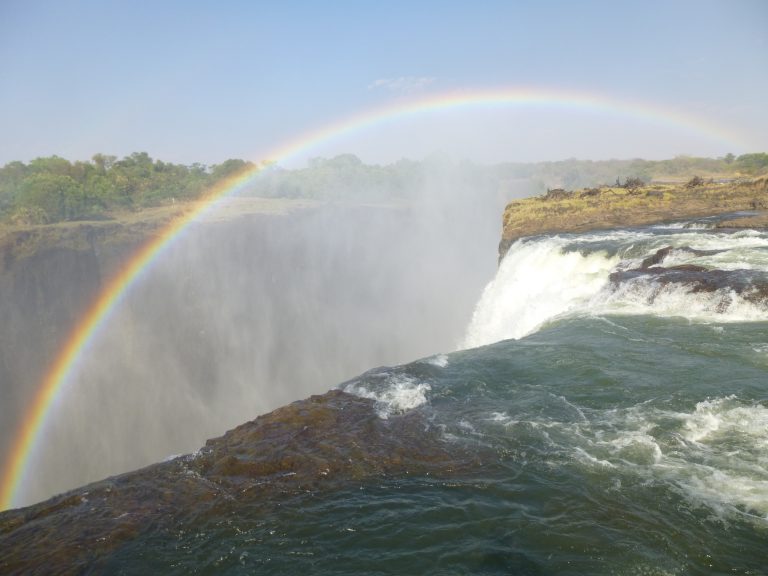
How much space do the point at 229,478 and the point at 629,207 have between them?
2406 cm

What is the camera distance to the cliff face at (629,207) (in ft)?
74.4

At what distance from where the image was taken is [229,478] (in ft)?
19.2

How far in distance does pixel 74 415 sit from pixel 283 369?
11317 mm

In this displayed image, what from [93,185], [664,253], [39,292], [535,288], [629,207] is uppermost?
[93,185]

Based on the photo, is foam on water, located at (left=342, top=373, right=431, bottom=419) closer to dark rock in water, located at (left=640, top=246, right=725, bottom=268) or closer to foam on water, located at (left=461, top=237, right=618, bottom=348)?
foam on water, located at (left=461, top=237, right=618, bottom=348)

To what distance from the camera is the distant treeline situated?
1785 inches

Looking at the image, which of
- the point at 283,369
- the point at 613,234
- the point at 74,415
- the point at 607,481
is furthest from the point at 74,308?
the point at 607,481

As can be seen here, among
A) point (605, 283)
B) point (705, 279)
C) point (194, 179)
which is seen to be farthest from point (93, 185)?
point (705, 279)

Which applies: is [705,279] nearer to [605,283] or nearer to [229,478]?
[605,283]

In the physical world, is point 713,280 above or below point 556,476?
above

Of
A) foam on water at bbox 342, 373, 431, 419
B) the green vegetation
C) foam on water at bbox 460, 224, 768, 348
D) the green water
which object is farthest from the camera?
the green vegetation

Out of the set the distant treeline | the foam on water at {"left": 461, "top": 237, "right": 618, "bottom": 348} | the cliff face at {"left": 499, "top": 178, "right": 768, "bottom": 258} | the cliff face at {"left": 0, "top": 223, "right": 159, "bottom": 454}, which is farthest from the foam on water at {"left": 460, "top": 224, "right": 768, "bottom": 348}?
the distant treeline

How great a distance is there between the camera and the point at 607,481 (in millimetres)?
5547

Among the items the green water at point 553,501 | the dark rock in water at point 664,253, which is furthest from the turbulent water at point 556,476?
the dark rock in water at point 664,253
